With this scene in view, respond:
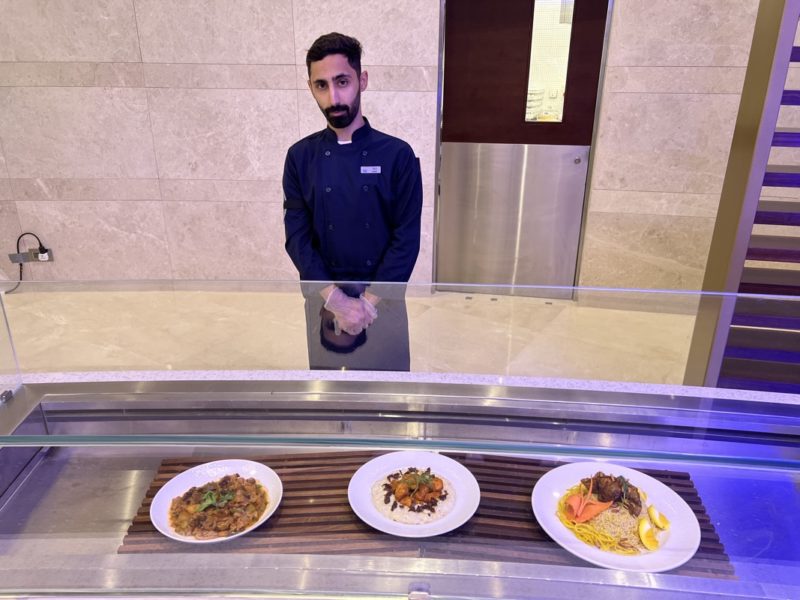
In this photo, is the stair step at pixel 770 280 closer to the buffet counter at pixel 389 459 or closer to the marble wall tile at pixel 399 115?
the buffet counter at pixel 389 459

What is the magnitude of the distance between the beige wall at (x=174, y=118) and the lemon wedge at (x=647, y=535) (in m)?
3.24

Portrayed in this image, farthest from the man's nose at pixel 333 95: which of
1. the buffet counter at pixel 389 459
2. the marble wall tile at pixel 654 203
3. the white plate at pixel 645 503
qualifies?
the marble wall tile at pixel 654 203

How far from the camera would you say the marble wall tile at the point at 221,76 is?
12.5 feet

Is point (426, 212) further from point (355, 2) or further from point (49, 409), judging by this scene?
point (49, 409)

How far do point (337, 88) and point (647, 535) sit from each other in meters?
1.86

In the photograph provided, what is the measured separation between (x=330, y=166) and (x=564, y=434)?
4.69 feet

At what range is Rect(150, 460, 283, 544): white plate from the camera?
101 cm

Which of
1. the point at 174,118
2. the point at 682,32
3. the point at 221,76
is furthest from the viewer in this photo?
the point at 174,118

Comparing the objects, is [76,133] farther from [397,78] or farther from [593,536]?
[593,536]

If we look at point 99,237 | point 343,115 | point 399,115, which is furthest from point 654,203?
point 99,237

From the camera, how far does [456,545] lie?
100 centimetres

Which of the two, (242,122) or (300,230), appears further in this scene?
A: (242,122)

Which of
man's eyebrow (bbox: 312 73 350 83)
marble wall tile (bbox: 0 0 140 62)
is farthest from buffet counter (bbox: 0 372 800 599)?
marble wall tile (bbox: 0 0 140 62)

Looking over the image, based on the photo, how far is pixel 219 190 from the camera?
13.4ft
